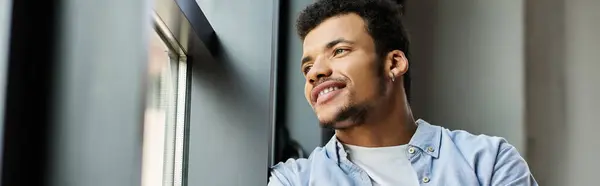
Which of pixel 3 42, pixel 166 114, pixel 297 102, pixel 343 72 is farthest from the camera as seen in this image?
pixel 297 102

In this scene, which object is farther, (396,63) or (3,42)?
(396,63)

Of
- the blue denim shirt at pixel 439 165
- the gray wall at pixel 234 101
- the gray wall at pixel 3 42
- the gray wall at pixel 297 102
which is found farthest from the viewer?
the gray wall at pixel 297 102

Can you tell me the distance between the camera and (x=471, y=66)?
134cm

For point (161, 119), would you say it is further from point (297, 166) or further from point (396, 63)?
point (396, 63)

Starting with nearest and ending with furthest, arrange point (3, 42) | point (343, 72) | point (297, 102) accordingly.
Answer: point (3, 42) → point (343, 72) → point (297, 102)

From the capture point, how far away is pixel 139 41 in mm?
625

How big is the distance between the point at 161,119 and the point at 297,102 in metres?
0.24

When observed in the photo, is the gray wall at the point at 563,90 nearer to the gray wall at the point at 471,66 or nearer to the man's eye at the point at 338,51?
the gray wall at the point at 471,66

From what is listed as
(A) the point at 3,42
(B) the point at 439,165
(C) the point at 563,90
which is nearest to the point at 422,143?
(B) the point at 439,165

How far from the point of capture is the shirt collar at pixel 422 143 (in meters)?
1.03

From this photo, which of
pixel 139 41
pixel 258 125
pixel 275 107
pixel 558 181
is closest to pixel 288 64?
pixel 275 107

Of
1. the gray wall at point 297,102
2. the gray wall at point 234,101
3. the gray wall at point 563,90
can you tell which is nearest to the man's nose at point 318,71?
the gray wall at point 234,101

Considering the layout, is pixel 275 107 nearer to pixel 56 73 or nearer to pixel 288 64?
pixel 288 64

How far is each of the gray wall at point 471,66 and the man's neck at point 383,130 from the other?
0.27 meters
